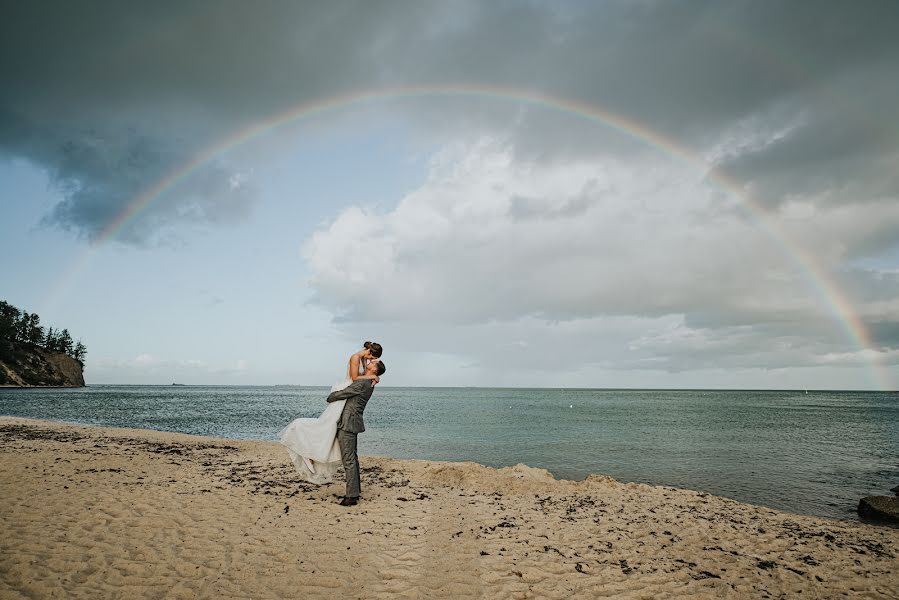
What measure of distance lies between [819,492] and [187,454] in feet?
83.5

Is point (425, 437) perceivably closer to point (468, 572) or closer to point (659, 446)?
point (659, 446)

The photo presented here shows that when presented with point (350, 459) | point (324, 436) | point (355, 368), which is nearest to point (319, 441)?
point (324, 436)

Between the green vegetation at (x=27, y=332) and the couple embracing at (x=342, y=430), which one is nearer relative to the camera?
the couple embracing at (x=342, y=430)

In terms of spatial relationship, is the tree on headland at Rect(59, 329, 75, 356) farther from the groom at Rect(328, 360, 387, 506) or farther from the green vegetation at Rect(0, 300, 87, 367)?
the groom at Rect(328, 360, 387, 506)

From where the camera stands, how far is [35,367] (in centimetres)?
13775

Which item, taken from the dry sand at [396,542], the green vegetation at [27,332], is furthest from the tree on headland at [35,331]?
the dry sand at [396,542]

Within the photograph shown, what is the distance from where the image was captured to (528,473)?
16.8m

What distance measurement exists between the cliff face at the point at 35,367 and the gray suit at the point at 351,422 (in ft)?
529

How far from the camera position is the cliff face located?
4943 inches

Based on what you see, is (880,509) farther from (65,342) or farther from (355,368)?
(65,342)

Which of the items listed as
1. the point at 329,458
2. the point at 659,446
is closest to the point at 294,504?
the point at 329,458

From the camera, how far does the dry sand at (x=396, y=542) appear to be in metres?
6.48

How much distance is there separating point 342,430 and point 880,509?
1637 centimetres

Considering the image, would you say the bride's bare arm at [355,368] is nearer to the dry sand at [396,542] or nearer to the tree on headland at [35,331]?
the dry sand at [396,542]
